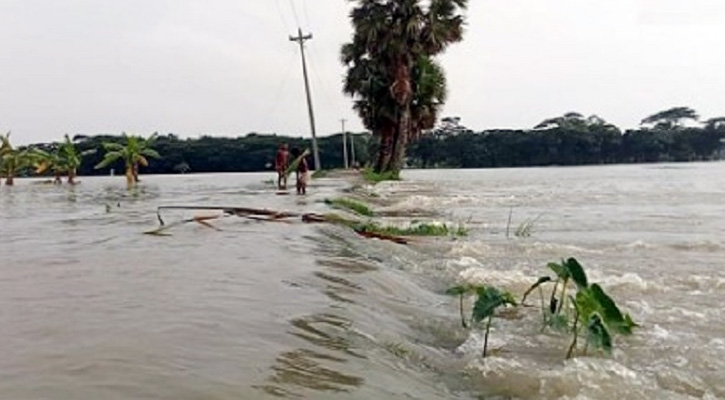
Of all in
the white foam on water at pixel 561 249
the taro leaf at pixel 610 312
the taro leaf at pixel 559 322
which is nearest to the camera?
the taro leaf at pixel 610 312

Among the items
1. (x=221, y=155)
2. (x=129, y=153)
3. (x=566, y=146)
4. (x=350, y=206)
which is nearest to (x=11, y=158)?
(x=129, y=153)

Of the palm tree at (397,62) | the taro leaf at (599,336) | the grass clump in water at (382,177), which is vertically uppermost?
the palm tree at (397,62)

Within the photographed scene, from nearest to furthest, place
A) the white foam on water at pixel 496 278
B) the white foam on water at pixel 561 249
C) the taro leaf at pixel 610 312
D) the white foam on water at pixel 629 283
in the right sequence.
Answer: the taro leaf at pixel 610 312
the white foam on water at pixel 629 283
the white foam on water at pixel 496 278
the white foam on water at pixel 561 249

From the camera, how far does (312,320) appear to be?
441cm

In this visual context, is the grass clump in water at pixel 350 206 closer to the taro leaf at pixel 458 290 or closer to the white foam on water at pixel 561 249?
the white foam on water at pixel 561 249

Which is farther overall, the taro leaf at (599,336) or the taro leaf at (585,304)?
the taro leaf at (585,304)

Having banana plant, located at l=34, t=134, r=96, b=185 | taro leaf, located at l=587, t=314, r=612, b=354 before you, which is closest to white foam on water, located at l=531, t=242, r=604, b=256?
taro leaf, located at l=587, t=314, r=612, b=354

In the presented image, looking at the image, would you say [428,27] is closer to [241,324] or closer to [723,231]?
[723,231]

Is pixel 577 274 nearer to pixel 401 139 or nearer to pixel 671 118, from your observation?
pixel 401 139

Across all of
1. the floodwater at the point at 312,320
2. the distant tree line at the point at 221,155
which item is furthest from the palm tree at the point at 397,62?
the distant tree line at the point at 221,155

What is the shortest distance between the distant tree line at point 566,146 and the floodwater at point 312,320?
73.6m

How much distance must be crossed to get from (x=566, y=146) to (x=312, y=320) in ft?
265

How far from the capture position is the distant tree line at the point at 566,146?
269 ft

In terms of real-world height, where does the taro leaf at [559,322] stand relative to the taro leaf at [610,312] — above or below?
below
